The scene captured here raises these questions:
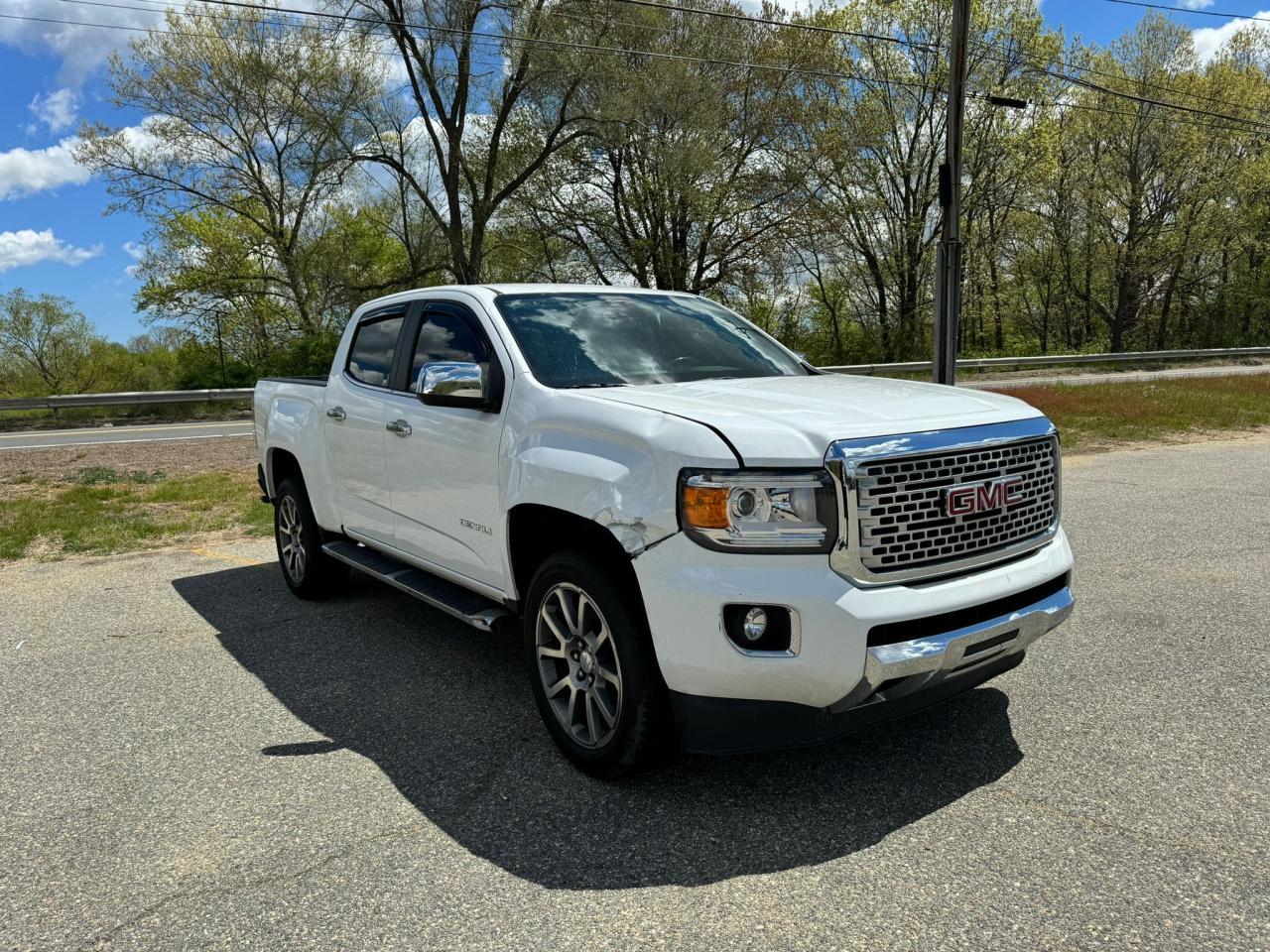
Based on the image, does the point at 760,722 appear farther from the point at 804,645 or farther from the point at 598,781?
the point at 598,781

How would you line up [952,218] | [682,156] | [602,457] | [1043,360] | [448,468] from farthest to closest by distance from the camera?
[1043,360] < [682,156] < [952,218] < [448,468] < [602,457]

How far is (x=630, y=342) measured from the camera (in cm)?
422

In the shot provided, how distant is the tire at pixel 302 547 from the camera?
586 cm

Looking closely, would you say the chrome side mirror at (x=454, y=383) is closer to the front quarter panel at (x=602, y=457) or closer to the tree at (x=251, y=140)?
the front quarter panel at (x=602, y=457)

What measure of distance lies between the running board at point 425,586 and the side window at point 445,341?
0.97 metres

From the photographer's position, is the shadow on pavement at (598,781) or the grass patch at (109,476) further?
the grass patch at (109,476)

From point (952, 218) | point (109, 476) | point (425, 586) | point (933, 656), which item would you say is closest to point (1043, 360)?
point (952, 218)

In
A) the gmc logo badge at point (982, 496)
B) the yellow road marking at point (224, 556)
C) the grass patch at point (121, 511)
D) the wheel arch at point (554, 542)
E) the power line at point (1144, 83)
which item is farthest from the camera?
Answer: the power line at point (1144, 83)

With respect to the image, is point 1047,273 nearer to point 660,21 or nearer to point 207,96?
point 660,21

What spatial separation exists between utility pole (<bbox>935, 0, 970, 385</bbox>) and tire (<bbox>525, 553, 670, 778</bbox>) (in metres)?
10.9

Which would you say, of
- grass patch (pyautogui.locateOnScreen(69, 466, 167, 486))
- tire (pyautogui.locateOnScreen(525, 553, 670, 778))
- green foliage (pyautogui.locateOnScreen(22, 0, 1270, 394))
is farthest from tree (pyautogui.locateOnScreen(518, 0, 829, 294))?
tire (pyautogui.locateOnScreen(525, 553, 670, 778))

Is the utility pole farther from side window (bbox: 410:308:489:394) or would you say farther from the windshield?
side window (bbox: 410:308:489:394)

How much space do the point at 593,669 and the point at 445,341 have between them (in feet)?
6.67

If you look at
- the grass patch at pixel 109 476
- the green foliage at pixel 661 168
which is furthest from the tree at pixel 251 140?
the grass patch at pixel 109 476
